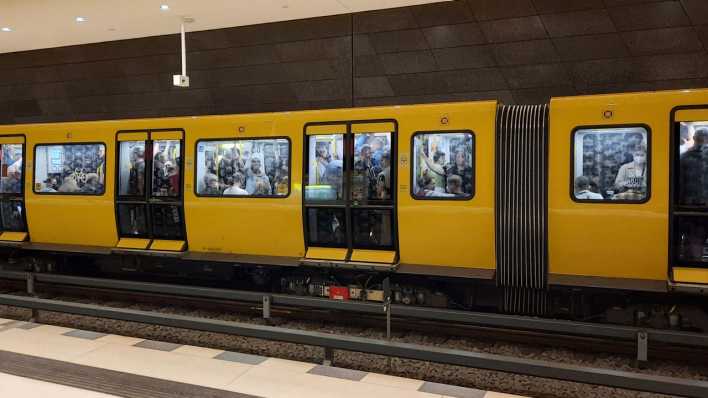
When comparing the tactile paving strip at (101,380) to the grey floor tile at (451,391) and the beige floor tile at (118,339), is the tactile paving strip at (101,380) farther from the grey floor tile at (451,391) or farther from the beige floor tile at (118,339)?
the grey floor tile at (451,391)

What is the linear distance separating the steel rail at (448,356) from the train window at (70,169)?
2.81 metres

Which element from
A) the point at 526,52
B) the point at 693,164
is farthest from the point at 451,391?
the point at 526,52

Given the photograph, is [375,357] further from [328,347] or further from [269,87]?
[269,87]

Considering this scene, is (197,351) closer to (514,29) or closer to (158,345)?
(158,345)

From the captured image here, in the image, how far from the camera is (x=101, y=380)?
538cm

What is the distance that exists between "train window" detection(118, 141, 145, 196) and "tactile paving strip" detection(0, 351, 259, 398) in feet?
11.4

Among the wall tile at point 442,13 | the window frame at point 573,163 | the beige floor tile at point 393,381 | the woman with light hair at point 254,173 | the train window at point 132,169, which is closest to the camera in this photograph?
the beige floor tile at point 393,381

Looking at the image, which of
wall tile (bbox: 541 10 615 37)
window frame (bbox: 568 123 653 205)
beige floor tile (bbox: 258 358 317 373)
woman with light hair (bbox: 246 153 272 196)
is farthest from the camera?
wall tile (bbox: 541 10 615 37)

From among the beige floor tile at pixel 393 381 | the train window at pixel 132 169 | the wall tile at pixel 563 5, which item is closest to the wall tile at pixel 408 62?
the wall tile at pixel 563 5

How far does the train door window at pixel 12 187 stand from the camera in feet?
33.1

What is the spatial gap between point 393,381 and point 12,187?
8.08 m

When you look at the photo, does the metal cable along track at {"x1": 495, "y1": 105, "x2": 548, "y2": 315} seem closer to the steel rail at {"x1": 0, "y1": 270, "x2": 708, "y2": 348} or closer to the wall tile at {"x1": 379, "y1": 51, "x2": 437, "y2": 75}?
the steel rail at {"x1": 0, "y1": 270, "x2": 708, "y2": 348}

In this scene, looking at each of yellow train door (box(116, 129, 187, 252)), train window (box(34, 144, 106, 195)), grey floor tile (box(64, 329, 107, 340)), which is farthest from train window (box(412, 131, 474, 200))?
train window (box(34, 144, 106, 195))

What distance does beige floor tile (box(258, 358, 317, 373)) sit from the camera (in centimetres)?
585
